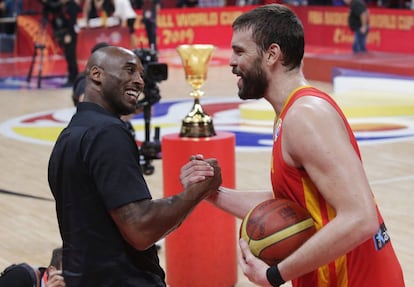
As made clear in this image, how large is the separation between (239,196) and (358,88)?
11.8 m

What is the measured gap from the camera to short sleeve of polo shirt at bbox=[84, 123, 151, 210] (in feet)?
9.75

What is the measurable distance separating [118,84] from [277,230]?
0.80m

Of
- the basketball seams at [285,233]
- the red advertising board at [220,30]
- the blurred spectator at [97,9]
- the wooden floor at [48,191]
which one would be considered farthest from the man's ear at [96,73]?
the red advertising board at [220,30]

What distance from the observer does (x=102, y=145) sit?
299 centimetres

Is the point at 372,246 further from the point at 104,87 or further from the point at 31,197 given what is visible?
the point at 31,197

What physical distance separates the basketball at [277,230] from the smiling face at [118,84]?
641 mm

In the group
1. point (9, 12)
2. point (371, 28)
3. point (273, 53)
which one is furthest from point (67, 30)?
point (273, 53)

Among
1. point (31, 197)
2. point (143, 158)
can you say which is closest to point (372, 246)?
point (31, 197)

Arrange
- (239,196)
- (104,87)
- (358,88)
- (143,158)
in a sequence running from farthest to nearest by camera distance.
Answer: (358,88), (143,158), (239,196), (104,87)

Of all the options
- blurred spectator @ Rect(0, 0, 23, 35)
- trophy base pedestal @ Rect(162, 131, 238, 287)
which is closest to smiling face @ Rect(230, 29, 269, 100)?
trophy base pedestal @ Rect(162, 131, 238, 287)

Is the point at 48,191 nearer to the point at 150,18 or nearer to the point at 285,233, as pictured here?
the point at 285,233

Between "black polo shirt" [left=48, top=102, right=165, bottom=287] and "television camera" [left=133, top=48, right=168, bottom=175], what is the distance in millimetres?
5151

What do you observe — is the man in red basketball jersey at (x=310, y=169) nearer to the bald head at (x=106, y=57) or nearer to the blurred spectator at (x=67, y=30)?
the bald head at (x=106, y=57)

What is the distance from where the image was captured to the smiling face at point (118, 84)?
127 inches
